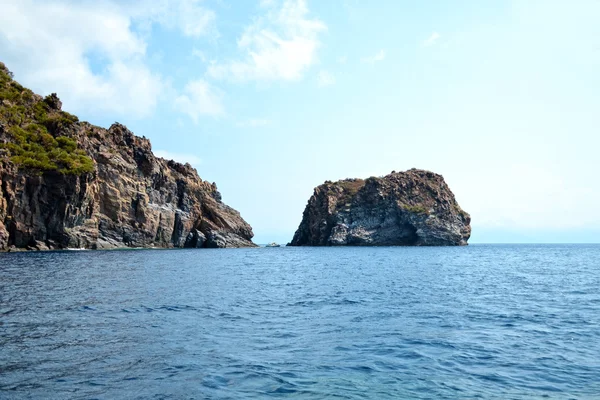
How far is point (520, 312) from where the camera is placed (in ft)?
82.0

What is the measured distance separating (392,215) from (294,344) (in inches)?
6100

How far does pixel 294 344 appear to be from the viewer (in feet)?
57.2

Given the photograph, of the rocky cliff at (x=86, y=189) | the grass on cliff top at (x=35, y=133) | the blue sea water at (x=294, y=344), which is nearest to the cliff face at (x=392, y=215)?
the rocky cliff at (x=86, y=189)

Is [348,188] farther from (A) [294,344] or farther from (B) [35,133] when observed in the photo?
(A) [294,344]

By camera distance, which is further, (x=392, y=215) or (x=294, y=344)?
(x=392, y=215)

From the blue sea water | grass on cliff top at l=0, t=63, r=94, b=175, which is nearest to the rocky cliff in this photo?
grass on cliff top at l=0, t=63, r=94, b=175

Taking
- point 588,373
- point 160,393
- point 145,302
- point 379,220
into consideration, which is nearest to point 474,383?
point 588,373

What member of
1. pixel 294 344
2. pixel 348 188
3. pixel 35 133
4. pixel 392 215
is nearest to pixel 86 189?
pixel 35 133

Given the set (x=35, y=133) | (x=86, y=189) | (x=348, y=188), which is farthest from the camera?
(x=348, y=188)

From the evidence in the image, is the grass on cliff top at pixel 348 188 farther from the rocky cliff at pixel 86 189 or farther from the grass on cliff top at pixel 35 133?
the grass on cliff top at pixel 35 133

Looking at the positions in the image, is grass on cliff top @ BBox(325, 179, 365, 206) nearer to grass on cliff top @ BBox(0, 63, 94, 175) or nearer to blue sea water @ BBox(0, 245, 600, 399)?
grass on cliff top @ BBox(0, 63, 94, 175)

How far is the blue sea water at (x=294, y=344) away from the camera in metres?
12.4

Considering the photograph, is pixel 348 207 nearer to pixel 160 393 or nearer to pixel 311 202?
pixel 311 202

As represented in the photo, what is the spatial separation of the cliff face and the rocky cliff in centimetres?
4597
